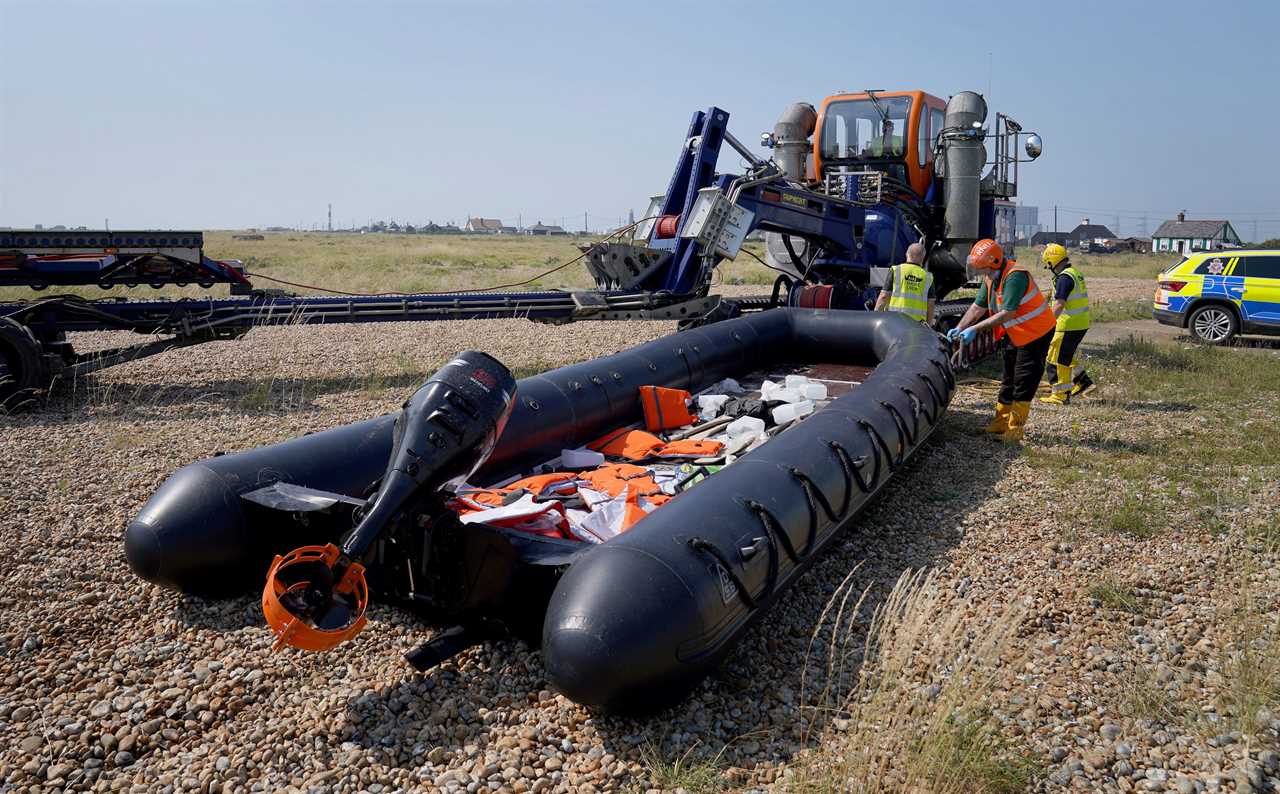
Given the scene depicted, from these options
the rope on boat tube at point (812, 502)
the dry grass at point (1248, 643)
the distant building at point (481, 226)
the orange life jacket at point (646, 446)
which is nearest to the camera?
the dry grass at point (1248, 643)

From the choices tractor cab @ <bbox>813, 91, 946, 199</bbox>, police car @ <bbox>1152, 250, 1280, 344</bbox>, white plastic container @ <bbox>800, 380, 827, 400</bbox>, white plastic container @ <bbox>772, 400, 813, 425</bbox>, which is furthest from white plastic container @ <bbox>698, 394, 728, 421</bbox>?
police car @ <bbox>1152, 250, 1280, 344</bbox>

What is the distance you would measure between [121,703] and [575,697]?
1.72 metres

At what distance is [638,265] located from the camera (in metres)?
9.52

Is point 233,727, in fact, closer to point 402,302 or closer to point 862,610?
point 862,610

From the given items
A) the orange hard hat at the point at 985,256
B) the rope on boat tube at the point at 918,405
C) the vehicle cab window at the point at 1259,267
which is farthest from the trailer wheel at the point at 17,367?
the vehicle cab window at the point at 1259,267

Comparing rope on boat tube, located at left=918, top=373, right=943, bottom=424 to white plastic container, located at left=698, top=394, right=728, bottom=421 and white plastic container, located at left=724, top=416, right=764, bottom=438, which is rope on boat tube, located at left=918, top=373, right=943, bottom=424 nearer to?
white plastic container, located at left=724, top=416, right=764, bottom=438

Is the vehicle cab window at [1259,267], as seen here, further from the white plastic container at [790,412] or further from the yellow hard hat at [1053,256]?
the white plastic container at [790,412]

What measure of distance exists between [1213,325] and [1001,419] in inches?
308

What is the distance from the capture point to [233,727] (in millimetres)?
3287

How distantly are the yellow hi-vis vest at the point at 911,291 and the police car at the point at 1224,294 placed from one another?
7.07 meters

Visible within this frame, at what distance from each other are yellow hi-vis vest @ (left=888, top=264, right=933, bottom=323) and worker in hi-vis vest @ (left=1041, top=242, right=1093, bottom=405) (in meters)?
1.08

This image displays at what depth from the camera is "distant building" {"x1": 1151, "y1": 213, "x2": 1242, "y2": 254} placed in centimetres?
5259

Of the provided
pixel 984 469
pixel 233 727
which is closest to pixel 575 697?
pixel 233 727

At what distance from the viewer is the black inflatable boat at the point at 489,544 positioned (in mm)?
3133
